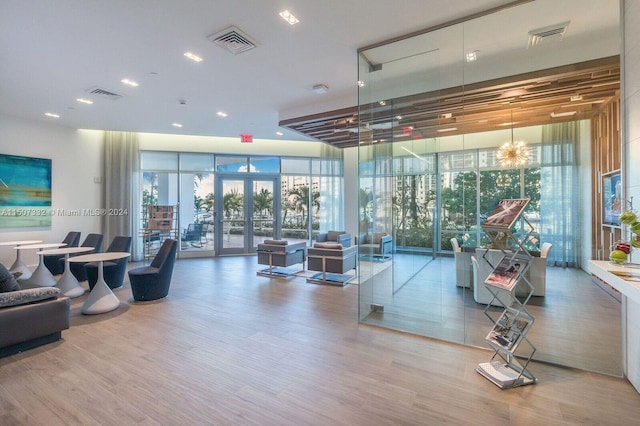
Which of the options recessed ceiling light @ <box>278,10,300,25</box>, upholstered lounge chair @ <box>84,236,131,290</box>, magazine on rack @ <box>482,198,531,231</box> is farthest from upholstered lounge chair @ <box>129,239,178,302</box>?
magazine on rack @ <box>482,198,531,231</box>

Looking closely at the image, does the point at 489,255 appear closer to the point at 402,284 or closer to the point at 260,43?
the point at 402,284

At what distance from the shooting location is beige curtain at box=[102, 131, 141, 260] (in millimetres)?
7977

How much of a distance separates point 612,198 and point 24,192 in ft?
32.5

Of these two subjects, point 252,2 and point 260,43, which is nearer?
point 252,2

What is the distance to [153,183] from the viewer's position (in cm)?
872

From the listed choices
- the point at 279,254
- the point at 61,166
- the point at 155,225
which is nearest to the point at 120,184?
the point at 61,166

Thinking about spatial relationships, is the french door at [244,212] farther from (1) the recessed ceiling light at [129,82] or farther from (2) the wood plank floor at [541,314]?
(2) the wood plank floor at [541,314]

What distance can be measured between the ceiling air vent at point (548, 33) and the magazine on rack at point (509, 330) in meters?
2.93

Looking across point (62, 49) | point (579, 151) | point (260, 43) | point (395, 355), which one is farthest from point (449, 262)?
point (62, 49)

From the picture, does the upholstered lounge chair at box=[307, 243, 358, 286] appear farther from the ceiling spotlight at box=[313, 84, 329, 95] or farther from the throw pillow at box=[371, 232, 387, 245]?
the ceiling spotlight at box=[313, 84, 329, 95]

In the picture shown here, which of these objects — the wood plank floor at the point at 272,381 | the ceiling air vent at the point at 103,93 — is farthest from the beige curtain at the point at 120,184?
the wood plank floor at the point at 272,381

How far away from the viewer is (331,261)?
227 inches

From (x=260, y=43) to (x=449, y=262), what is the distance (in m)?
3.50

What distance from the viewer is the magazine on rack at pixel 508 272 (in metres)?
2.57
